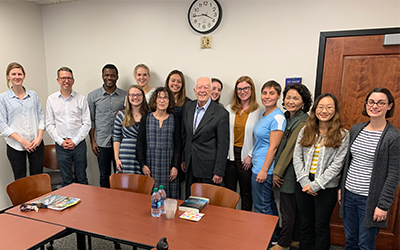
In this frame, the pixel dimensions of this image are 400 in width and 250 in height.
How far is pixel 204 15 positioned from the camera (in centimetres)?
316

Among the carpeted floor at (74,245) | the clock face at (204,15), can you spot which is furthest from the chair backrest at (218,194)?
the clock face at (204,15)

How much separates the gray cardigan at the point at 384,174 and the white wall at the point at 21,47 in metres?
4.28

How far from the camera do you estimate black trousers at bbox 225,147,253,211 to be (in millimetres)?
2818

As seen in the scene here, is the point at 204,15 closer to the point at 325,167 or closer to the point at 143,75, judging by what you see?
the point at 143,75

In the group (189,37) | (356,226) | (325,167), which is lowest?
(356,226)

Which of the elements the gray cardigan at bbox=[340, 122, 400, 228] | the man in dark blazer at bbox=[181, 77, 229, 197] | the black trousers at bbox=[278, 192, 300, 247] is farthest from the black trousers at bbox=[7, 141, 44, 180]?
the gray cardigan at bbox=[340, 122, 400, 228]

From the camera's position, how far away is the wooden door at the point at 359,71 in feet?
8.29

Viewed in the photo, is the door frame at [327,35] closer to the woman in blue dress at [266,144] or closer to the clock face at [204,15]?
the woman in blue dress at [266,144]

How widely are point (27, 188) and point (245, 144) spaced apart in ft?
6.85

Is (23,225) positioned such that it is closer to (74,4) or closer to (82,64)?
(82,64)

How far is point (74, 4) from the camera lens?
3832mm

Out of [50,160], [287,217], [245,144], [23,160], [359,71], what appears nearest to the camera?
[287,217]

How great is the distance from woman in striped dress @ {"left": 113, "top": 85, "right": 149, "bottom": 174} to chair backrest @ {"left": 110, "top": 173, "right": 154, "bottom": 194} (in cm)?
43

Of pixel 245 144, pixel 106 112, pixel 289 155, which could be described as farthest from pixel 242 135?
pixel 106 112
